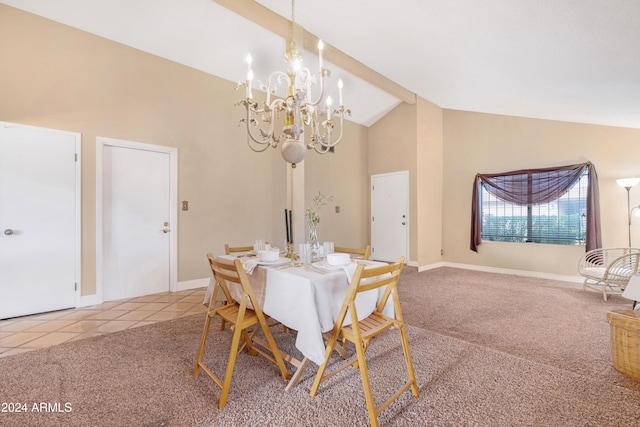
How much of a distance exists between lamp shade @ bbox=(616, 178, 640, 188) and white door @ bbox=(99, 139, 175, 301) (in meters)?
6.11

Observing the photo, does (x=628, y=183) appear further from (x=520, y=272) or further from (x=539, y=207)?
(x=520, y=272)

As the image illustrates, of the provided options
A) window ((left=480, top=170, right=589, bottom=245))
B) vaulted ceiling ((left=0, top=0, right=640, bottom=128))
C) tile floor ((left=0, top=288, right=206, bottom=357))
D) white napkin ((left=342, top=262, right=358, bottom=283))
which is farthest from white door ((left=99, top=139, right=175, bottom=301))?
window ((left=480, top=170, right=589, bottom=245))

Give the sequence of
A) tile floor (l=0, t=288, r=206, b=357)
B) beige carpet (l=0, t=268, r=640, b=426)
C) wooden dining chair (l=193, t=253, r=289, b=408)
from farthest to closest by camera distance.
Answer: tile floor (l=0, t=288, r=206, b=357), wooden dining chair (l=193, t=253, r=289, b=408), beige carpet (l=0, t=268, r=640, b=426)

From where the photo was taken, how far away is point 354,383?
1.78 m

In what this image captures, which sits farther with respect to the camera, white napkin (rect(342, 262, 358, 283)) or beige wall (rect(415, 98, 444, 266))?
beige wall (rect(415, 98, 444, 266))

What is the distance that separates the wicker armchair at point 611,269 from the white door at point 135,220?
5521mm

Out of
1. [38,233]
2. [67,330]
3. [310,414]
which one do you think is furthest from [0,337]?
[310,414]

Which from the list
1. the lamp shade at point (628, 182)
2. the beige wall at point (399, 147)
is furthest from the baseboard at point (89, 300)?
the lamp shade at point (628, 182)

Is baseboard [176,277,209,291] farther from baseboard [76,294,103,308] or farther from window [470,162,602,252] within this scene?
window [470,162,602,252]

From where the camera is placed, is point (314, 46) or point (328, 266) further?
point (314, 46)

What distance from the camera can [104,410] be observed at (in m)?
1.53

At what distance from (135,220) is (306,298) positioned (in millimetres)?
3045

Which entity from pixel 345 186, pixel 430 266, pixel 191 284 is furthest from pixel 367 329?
pixel 345 186

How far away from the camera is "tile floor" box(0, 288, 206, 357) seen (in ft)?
7.85
